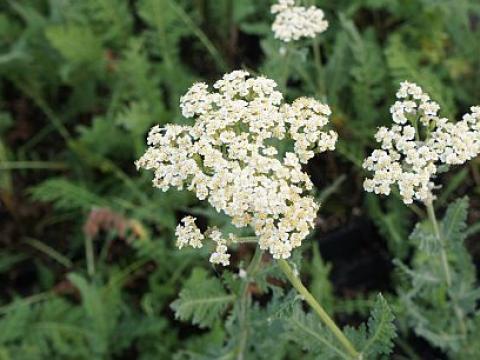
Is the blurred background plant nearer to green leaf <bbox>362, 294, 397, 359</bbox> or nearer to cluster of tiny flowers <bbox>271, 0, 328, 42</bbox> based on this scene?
cluster of tiny flowers <bbox>271, 0, 328, 42</bbox>

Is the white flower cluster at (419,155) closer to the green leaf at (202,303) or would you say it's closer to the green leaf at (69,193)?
the green leaf at (202,303)

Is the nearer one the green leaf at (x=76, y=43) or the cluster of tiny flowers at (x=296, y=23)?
the cluster of tiny flowers at (x=296, y=23)

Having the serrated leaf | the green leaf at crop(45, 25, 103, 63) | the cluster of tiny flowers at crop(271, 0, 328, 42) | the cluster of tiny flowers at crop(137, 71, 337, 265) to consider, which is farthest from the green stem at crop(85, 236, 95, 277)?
the serrated leaf

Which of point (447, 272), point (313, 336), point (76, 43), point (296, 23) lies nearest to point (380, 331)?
point (313, 336)

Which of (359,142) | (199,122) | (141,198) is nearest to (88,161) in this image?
(141,198)

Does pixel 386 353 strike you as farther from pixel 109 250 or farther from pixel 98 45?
pixel 98 45

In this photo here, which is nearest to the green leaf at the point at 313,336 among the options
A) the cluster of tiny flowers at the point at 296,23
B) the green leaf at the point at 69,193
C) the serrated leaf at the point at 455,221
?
the serrated leaf at the point at 455,221
